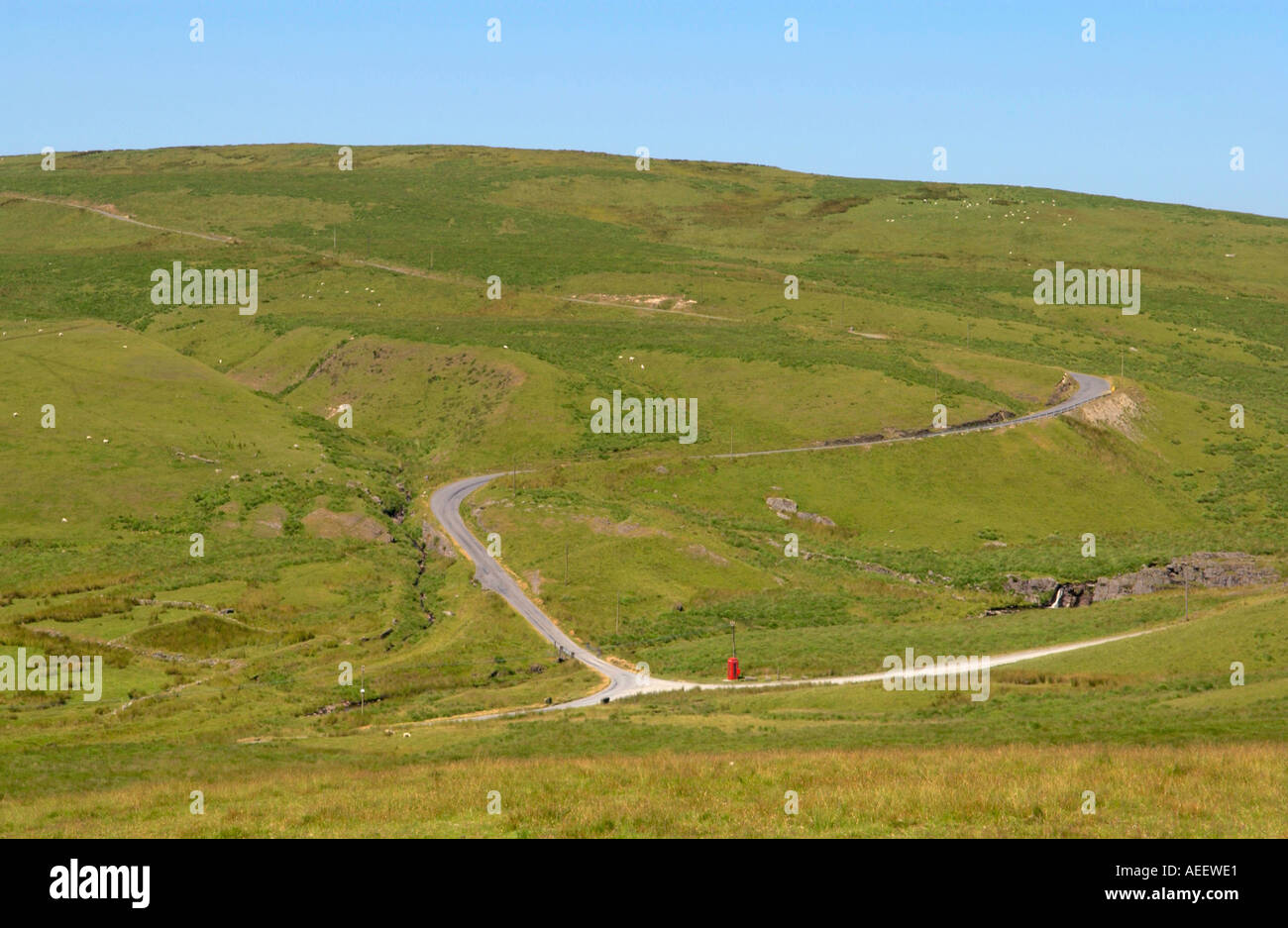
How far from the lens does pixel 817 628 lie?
6072 cm

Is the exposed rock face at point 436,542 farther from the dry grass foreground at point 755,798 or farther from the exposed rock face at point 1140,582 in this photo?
the dry grass foreground at point 755,798

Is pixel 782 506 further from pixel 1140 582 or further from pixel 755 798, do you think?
pixel 755 798

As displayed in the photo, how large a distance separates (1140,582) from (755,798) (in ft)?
181

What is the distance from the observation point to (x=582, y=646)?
196ft

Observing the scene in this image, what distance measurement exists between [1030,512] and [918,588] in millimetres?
19224

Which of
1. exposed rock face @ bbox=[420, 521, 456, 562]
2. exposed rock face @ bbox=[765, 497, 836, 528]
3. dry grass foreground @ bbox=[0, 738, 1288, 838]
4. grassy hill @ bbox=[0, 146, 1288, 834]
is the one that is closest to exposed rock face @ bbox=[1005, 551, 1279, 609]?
grassy hill @ bbox=[0, 146, 1288, 834]

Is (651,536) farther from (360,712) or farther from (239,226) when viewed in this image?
(239,226)

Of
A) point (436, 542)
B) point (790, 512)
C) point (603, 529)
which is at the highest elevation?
point (603, 529)

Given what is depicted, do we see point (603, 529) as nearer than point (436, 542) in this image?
Yes

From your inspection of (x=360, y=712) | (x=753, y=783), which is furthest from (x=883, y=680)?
(x=753, y=783)

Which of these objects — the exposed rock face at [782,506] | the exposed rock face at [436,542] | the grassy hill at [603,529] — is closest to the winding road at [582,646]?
the exposed rock face at [436,542]

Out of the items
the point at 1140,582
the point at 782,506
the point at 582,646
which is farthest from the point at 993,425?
the point at 582,646

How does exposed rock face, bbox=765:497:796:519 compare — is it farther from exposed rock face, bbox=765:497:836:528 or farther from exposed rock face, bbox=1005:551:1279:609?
exposed rock face, bbox=1005:551:1279:609
